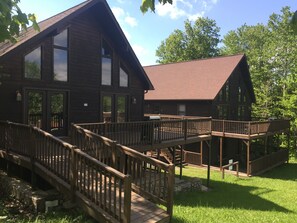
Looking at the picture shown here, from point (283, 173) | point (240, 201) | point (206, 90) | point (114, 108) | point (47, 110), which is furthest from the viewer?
point (206, 90)

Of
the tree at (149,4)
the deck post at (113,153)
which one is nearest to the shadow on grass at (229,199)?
the deck post at (113,153)

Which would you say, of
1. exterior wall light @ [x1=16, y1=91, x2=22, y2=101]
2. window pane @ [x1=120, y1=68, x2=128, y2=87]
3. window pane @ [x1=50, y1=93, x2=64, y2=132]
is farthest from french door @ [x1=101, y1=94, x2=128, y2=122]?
exterior wall light @ [x1=16, y1=91, x2=22, y2=101]

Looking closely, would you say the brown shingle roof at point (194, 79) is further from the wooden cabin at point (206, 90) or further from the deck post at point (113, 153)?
the deck post at point (113, 153)

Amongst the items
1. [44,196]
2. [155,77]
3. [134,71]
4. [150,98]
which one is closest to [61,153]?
[44,196]

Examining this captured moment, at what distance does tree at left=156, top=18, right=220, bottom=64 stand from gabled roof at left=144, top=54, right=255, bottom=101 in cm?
2066

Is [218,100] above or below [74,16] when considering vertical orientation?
below

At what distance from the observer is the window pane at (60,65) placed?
11727 millimetres

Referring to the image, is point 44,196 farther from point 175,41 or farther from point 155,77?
point 175,41

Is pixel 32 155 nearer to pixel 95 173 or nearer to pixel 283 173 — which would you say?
pixel 95 173

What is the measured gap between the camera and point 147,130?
1127cm

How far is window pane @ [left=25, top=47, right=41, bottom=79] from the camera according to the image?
10.8 meters

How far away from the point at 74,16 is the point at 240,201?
10.4 meters

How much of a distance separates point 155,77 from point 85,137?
68.2 feet

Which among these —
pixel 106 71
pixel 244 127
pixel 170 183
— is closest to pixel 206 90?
pixel 244 127
